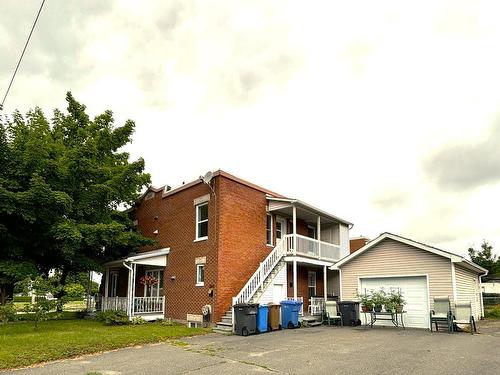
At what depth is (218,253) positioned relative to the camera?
19.3m

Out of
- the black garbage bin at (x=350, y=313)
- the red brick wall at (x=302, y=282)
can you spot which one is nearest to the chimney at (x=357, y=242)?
the red brick wall at (x=302, y=282)

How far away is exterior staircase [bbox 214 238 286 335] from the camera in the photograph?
18.0 metres

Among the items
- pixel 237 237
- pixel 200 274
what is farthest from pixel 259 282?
pixel 200 274

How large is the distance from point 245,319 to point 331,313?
19.4 feet

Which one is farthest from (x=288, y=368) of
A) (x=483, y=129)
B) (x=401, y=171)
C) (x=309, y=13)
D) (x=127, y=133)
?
(x=127, y=133)

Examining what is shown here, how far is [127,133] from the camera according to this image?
2522 centimetres

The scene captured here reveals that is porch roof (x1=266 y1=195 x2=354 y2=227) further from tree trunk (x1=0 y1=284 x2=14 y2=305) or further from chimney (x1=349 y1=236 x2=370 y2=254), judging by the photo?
tree trunk (x1=0 y1=284 x2=14 y2=305)

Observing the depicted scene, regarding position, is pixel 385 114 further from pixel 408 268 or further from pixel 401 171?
pixel 408 268

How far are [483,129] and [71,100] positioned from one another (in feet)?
72.5

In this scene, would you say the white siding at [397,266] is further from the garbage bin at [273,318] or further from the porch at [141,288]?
the porch at [141,288]

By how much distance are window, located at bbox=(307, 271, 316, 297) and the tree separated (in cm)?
3109

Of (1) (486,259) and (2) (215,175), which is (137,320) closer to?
(2) (215,175)

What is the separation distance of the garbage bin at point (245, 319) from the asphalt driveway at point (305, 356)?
3.31ft

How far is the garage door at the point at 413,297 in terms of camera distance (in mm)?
18422
